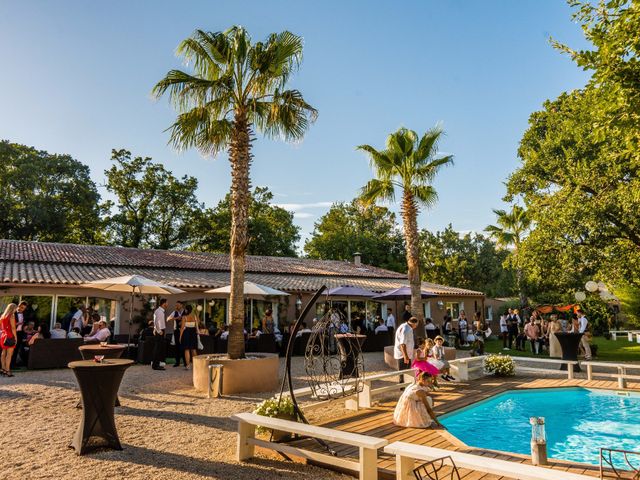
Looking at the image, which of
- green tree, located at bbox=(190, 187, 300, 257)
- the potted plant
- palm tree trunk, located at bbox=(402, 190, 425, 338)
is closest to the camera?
the potted plant

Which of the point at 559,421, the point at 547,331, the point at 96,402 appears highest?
the point at 547,331

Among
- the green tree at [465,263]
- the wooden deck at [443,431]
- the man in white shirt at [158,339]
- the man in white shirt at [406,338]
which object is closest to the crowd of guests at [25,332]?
the man in white shirt at [158,339]

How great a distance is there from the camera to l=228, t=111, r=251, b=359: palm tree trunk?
31.2ft

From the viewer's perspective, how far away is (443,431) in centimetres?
655

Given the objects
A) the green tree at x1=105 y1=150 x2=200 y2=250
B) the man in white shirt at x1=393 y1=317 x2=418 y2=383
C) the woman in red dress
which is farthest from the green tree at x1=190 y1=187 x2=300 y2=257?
the man in white shirt at x1=393 y1=317 x2=418 y2=383

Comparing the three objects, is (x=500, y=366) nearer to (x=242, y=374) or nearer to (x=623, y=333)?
(x=242, y=374)

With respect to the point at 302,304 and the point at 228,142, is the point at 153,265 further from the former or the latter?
the point at 228,142

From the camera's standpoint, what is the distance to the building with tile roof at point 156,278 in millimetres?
16391

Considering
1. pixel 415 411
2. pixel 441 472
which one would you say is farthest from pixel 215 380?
pixel 441 472

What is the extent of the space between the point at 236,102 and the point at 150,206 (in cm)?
2926

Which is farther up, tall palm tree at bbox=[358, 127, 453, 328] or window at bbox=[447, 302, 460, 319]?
tall palm tree at bbox=[358, 127, 453, 328]

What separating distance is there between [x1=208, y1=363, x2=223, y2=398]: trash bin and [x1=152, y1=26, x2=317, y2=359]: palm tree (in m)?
0.57

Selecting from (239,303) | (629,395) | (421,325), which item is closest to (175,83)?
(239,303)

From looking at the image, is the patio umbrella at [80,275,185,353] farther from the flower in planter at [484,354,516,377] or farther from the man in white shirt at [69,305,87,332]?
the flower in planter at [484,354,516,377]
